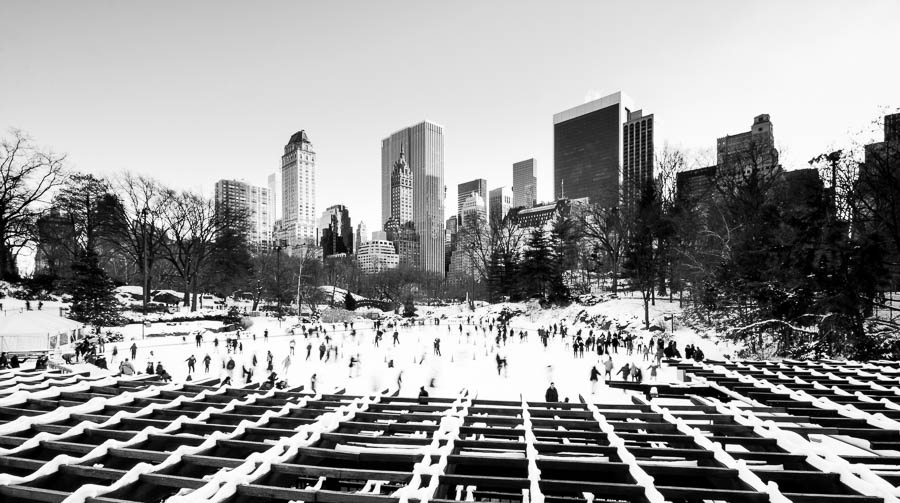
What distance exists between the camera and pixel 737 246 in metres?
24.2

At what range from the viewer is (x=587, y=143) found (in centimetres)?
15762

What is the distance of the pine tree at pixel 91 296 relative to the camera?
2947 centimetres

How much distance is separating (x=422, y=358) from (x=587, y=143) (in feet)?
498

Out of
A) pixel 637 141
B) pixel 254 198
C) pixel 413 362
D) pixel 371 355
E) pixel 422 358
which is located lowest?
pixel 371 355

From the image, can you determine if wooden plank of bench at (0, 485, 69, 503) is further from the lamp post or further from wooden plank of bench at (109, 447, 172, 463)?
the lamp post

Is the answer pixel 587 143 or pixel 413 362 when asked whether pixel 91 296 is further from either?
pixel 587 143

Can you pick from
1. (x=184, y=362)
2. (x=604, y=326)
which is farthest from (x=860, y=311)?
(x=184, y=362)

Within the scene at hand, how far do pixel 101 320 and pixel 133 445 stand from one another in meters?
32.1

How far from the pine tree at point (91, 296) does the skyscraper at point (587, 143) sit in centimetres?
Result: 13871

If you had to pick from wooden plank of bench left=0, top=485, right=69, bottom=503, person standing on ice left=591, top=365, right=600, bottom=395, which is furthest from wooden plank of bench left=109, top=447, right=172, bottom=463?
person standing on ice left=591, top=365, right=600, bottom=395

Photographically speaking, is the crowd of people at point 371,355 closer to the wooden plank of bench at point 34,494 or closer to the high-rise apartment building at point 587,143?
the wooden plank of bench at point 34,494

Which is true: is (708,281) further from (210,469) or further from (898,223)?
(210,469)

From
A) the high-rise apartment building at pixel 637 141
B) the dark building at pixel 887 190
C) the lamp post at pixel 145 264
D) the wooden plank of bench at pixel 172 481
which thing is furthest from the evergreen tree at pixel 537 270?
the high-rise apartment building at pixel 637 141

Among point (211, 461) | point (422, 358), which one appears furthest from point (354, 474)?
point (422, 358)
